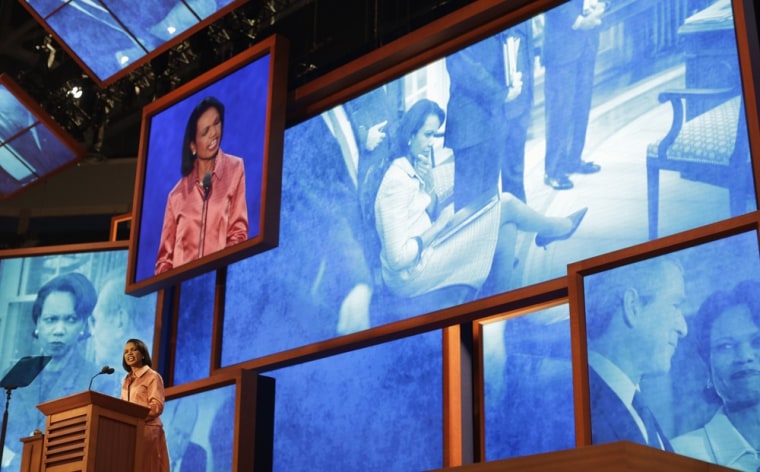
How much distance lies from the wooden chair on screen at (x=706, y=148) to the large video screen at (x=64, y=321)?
5452mm

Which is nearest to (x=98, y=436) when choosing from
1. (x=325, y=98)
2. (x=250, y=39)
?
(x=325, y=98)

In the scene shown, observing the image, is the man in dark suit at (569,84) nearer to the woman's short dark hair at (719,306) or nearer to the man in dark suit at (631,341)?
the man in dark suit at (631,341)

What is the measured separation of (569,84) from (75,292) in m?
5.96

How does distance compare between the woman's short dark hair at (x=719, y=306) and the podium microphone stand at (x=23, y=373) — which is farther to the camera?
the podium microphone stand at (x=23, y=373)

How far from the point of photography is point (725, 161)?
5.98 metres

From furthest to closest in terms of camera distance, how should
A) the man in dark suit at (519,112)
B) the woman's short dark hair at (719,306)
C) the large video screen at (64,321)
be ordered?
the large video screen at (64,321) < the man in dark suit at (519,112) < the woman's short dark hair at (719,306)

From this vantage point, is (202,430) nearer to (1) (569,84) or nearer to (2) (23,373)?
(2) (23,373)

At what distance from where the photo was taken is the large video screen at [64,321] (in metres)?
10.4

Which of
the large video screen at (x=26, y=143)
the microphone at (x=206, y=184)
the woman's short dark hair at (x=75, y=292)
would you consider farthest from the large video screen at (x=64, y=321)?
the microphone at (x=206, y=184)

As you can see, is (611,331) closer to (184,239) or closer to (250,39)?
(184,239)

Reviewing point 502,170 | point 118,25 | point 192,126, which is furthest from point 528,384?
point 118,25

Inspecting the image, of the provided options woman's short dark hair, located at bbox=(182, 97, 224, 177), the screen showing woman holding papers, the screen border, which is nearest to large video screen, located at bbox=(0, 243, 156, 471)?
woman's short dark hair, located at bbox=(182, 97, 224, 177)

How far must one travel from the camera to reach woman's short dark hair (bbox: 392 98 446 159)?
775cm

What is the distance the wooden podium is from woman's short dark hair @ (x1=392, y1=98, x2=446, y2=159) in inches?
102
